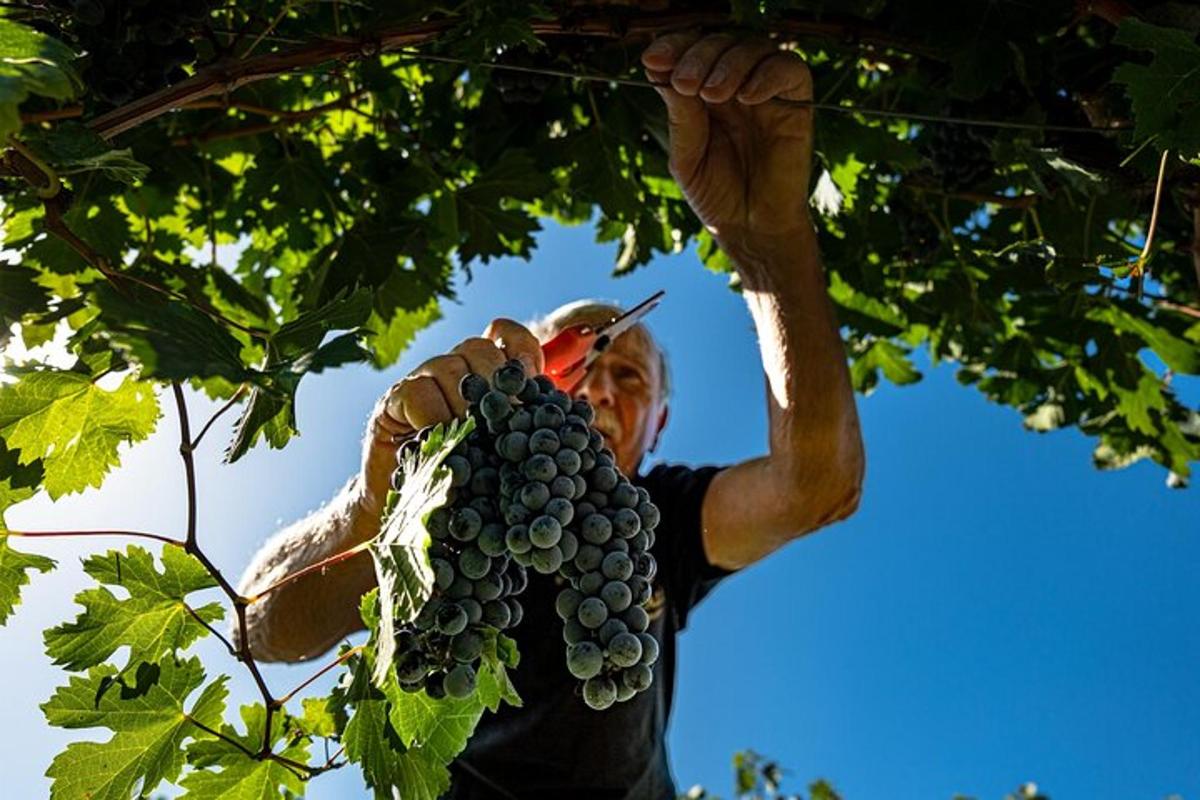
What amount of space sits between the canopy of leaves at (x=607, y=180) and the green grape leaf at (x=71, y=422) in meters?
0.03

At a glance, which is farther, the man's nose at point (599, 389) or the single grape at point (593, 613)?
the man's nose at point (599, 389)

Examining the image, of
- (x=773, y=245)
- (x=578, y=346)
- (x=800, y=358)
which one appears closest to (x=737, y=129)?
(x=773, y=245)

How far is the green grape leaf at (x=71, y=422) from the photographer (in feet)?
5.41

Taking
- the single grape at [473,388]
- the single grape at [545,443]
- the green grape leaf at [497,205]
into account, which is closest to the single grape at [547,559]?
the single grape at [545,443]

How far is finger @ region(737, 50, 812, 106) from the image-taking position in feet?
6.40

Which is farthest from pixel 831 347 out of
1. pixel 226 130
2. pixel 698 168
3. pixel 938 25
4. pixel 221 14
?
pixel 226 130

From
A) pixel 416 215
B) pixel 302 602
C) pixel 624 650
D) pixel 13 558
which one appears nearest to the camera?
pixel 624 650

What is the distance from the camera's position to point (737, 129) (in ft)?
7.13

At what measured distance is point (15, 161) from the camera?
1534 millimetres

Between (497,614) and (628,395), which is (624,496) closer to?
(497,614)

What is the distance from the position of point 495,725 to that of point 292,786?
0.78 meters

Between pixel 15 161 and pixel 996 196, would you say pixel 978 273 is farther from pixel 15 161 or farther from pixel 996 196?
pixel 15 161

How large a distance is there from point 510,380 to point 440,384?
191 mm

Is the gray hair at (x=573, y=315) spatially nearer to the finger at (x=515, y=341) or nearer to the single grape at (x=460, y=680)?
the finger at (x=515, y=341)
